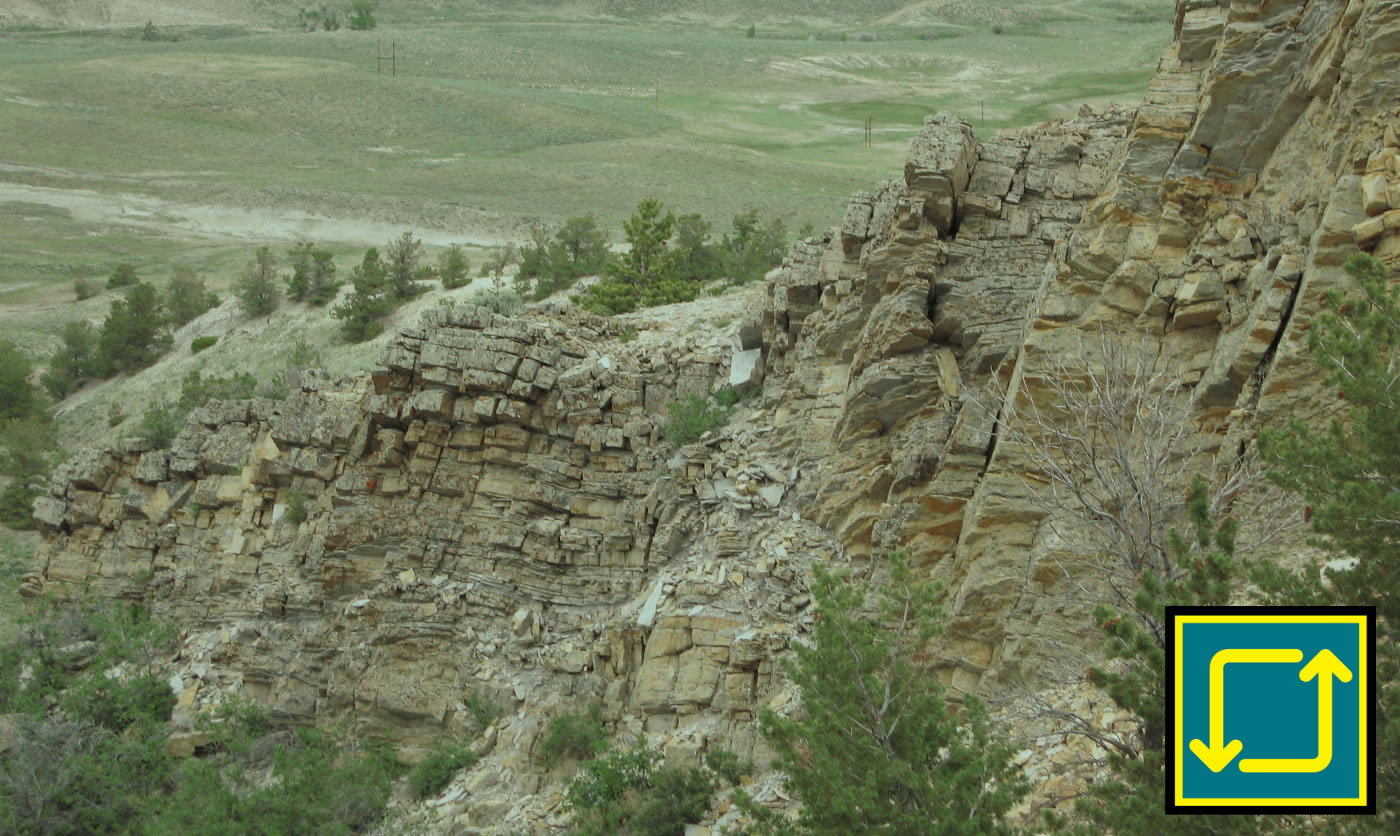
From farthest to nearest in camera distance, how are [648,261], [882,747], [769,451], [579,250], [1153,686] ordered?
[579,250], [648,261], [769,451], [882,747], [1153,686]

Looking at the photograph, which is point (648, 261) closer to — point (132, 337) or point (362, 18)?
point (132, 337)

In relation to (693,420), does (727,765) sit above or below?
below

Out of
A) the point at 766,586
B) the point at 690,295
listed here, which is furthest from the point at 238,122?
the point at 766,586

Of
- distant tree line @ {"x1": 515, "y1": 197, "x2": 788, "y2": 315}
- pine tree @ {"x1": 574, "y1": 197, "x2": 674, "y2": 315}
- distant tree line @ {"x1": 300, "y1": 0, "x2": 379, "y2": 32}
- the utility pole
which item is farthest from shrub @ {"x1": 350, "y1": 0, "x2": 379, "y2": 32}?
pine tree @ {"x1": 574, "y1": 197, "x2": 674, "y2": 315}

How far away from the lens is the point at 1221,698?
729 centimetres

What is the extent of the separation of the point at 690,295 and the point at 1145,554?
2466 centimetres

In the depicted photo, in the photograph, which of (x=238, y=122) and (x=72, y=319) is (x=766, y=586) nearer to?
(x=72, y=319)

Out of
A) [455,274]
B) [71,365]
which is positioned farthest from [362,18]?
[455,274]

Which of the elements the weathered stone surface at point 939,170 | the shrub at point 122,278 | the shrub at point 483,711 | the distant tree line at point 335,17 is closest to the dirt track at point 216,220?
the shrub at point 122,278

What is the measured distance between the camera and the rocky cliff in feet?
47.5

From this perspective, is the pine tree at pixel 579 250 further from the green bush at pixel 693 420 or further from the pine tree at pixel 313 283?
the green bush at pixel 693 420

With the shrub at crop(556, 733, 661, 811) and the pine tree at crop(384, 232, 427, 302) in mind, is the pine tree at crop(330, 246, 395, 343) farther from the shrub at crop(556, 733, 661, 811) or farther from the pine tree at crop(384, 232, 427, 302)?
the shrub at crop(556, 733, 661, 811)

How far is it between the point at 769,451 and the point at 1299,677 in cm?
1486

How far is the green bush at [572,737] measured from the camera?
60.5 feet
